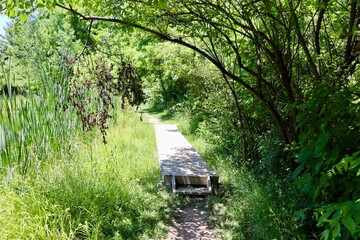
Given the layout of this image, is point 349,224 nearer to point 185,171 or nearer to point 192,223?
point 192,223

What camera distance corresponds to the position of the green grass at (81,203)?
283cm

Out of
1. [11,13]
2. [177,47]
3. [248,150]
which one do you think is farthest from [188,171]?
[177,47]

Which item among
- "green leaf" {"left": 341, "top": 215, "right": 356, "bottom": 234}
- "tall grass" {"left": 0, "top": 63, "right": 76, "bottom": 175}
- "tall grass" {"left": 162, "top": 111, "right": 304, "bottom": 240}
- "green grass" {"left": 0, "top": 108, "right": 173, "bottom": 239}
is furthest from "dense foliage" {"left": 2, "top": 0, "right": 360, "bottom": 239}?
"green grass" {"left": 0, "top": 108, "right": 173, "bottom": 239}

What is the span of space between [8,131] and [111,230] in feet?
5.43

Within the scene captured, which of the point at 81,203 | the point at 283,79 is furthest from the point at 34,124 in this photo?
the point at 283,79

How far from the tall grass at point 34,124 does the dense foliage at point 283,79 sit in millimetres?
994

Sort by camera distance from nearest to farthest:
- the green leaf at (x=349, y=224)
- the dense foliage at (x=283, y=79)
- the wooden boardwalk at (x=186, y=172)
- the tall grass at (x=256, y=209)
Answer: the green leaf at (x=349, y=224) < the dense foliage at (x=283, y=79) < the tall grass at (x=256, y=209) < the wooden boardwalk at (x=186, y=172)

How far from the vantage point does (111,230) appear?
329cm

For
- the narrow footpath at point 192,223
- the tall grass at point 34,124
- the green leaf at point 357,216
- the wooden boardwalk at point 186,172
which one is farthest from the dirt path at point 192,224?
the green leaf at point 357,216

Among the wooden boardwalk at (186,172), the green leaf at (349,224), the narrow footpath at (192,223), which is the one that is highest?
the green leaf at (349,224)

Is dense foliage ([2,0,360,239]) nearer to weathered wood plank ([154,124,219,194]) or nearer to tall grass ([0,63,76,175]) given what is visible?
weathered wood plank ([154,124,219,194])

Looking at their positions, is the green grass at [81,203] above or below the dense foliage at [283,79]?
below

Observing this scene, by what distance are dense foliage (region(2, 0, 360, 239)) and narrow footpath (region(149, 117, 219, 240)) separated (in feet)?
3.35

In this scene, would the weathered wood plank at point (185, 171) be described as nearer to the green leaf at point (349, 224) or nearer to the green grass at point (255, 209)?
the green grass at point (255, 209)
